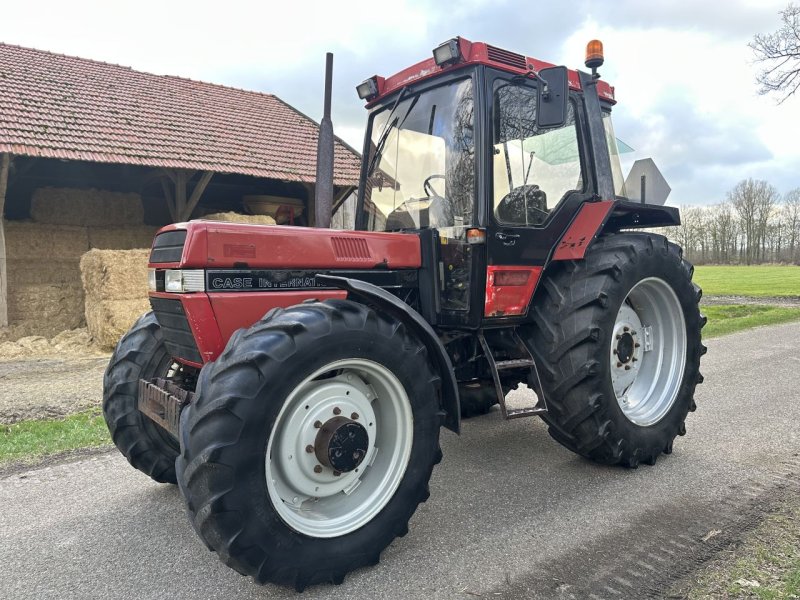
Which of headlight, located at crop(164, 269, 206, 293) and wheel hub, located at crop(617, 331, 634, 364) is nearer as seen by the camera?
headlight, located at crop(164, 269, 206, 293)

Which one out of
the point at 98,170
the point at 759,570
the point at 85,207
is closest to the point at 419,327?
the point at 759,570

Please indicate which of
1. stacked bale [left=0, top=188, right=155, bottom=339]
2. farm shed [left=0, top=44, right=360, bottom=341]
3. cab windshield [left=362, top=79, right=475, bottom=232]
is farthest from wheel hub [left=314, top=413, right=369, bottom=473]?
stacked bale [left=0, top=188, right=155, bottom=339]

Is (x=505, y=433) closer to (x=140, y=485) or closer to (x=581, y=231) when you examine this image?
(x=581, y=231)

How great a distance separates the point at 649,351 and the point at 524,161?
1735mm

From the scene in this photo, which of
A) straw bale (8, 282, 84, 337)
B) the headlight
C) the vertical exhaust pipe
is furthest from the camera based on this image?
straw bale (8, 282, 84, 337)

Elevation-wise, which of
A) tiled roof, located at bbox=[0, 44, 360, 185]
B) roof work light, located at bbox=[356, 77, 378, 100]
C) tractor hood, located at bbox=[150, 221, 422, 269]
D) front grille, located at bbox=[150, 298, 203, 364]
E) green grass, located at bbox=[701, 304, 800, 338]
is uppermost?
tiled roof, located at bbox=[0, 44, 360, 185]

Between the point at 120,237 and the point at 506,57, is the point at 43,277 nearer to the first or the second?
the point at 120,237

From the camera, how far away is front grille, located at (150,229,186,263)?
279cm

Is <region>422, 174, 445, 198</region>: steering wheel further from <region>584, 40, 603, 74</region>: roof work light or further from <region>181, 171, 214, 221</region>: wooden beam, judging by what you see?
<region>181, 171, 214, 221</region>: wooden beam

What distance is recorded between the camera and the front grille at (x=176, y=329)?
9.43ft

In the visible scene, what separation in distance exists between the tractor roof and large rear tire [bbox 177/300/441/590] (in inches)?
64.9

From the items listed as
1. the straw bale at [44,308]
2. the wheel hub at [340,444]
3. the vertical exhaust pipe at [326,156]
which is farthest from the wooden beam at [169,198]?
the wheel hub at [340,444]

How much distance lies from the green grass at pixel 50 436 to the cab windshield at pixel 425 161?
2750mm

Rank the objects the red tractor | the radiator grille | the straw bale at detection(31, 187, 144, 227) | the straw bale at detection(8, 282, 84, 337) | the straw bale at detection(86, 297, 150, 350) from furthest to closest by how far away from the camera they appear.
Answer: the straw bale at detection(31, 187, 144, 227), the straw bale at detection(8, 282, 84, 337), the straw bale at detection(86, 297, 150, 350), the radiator grille, the red tractor
